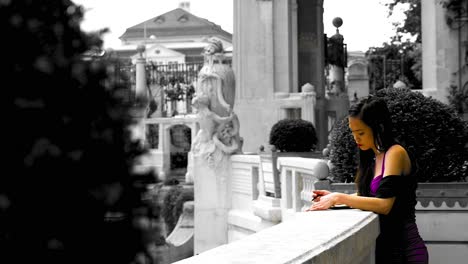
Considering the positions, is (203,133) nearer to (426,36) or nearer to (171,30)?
(426,36)

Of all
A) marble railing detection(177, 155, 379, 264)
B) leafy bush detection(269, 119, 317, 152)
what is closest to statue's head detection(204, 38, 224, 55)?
leafy bush detection(269, 119, 317, 152)

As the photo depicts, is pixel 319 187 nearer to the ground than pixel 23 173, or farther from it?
nearer to the ground

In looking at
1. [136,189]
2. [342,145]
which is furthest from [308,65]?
[136,189]

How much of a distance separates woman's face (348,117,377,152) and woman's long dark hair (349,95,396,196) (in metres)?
0.02

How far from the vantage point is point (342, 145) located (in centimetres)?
771

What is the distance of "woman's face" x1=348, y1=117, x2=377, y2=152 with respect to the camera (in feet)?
16.9

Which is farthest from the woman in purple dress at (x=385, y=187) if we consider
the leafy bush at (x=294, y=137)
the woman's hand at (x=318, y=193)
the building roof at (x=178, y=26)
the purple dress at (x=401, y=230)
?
the building roof at (x=178, y=26)

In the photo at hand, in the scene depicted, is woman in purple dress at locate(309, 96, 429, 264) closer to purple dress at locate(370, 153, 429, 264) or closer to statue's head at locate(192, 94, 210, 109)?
purple dress at locate(370, 153, 429, 264)

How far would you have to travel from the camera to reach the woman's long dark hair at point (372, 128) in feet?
16.8

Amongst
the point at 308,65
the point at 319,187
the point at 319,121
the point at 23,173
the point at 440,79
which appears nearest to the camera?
the point at 23,173

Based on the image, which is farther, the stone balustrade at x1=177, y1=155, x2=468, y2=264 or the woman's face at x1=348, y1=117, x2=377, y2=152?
the woman's face at x1=348, y1=117, x2=377, y2=152

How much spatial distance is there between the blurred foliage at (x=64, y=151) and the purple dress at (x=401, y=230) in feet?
10.3

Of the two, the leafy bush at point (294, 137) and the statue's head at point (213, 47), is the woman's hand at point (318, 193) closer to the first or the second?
the statue's head at point (213, 47)

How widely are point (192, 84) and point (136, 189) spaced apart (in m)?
42.5
